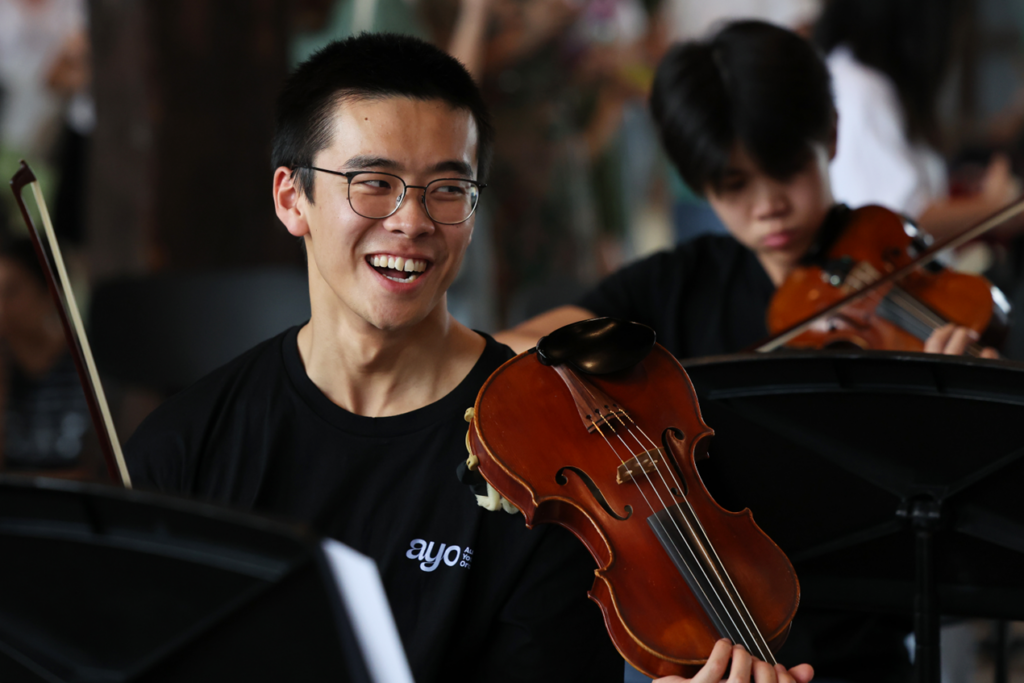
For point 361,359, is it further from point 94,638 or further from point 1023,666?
point 1023,666

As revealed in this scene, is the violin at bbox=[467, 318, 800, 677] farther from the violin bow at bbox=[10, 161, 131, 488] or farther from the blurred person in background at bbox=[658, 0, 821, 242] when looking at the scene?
the blurred person in background at bbox=[658, 0, 821, 242]

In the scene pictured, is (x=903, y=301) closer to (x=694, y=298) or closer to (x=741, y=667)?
(x=694, y=298)

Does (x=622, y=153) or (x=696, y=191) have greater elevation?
(x=622, y=153)

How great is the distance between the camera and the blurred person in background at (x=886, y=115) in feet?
7.14

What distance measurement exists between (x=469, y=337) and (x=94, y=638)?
1.78 feet

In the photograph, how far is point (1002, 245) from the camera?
2.64 metres

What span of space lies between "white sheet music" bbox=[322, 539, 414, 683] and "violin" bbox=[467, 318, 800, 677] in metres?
0.30

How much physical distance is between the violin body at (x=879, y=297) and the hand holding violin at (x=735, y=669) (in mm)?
739

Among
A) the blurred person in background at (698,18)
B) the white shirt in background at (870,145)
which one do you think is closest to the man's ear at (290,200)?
the white shirt in background at (870,145)

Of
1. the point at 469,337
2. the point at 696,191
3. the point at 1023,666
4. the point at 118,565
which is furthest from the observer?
the point at 1023,666

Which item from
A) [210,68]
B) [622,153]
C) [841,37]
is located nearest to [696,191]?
[841,37]

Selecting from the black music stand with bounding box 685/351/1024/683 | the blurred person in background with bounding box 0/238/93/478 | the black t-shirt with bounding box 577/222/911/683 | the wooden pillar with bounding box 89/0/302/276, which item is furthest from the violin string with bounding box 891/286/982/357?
the blurred person in background with bounding box 0/238/93/478

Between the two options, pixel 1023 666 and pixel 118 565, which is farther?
pixel 1023 666

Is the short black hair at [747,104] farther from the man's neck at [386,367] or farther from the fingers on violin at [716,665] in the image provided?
the fingers on violin at [716,665]
